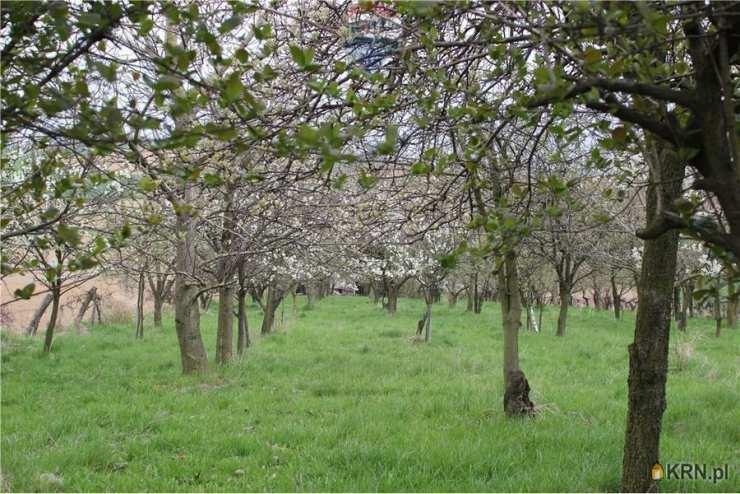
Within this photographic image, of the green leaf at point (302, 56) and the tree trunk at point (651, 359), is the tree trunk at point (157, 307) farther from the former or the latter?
the green leaf at point (302, 56)

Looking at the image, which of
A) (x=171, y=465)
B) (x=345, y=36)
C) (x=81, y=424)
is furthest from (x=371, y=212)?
(x=81, y=424)

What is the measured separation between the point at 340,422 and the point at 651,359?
348 centimetres

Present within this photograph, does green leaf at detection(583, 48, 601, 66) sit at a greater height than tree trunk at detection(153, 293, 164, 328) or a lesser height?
greater

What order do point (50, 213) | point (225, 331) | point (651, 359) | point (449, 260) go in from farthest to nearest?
point (225, 331), point (651, 359), point (449, 260), point (50, 213)

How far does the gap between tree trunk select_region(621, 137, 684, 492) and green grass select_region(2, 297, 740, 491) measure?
644mm

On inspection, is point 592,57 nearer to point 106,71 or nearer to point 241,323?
point 106,71

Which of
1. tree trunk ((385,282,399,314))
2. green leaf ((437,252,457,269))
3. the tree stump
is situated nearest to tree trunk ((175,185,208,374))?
the tree stump

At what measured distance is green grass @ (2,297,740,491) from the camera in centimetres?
518

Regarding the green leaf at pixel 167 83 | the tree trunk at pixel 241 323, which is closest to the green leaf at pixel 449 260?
the green leaf at pixel 167 83

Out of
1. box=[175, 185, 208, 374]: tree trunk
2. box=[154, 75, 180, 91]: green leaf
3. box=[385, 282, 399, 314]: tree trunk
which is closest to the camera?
box=[154, 75, 180, 91]: green leaf

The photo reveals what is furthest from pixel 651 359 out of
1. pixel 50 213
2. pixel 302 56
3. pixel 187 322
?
pixel 187 322

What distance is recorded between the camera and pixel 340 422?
6816 millimetres

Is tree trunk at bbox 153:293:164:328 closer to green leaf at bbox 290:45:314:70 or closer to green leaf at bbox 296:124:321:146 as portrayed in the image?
green leaf at bbox 290:45:314:70

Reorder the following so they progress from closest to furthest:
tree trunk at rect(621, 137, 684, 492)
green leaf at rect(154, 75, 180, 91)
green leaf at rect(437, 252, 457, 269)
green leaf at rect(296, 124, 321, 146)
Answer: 1. green leaf at rect(296, 124, 321, 146)
2. green leaf at rect(154, 75, 180, 91)
3. green leaf at rect(437, 252, 457, 269)
4. tree trunk at rect(621, 137, 684, 492)
